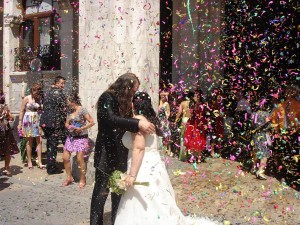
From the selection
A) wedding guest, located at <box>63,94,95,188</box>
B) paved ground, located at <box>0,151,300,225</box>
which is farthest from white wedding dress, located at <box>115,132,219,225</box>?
wedding guest, located at <box>63,94,95,188</box>

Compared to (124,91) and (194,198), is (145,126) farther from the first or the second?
(194,198)

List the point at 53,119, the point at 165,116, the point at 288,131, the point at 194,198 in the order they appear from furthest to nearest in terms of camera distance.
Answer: the point at 165,116, the point at 53,119, the point at 288,131, the point at 194,198

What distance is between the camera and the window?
12828 millimetres

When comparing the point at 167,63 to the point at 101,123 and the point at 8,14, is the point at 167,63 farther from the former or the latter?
the point at 101,123

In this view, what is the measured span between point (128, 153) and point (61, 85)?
149 inches

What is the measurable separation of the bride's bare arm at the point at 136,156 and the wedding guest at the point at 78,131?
9.64 feet

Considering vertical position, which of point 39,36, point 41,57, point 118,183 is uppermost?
point 39,36

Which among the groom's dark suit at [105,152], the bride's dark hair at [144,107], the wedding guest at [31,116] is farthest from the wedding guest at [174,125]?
the bride's dark hair at [144,107]

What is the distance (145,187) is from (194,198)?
2473mm

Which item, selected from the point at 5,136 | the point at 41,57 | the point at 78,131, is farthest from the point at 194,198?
the point at 41,57

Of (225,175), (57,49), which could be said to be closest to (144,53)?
(225,175)

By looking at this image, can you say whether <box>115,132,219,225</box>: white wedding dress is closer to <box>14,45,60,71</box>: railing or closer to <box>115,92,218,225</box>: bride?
<box>115,92,218,225</box>: bride

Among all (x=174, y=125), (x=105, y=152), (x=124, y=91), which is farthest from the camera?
(x=174, y=125)

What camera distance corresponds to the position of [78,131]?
268 inches
